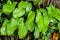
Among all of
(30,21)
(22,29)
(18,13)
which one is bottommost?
(22,29)

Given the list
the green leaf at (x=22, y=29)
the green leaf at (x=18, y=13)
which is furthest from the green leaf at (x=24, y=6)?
the green leaf at (x=22, y=29)

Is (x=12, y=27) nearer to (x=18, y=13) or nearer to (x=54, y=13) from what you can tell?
(x=18, y=13)

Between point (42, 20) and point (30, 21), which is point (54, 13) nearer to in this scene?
point (42, 20)

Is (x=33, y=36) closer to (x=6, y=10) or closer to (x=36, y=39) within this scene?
(x=36, y=39)

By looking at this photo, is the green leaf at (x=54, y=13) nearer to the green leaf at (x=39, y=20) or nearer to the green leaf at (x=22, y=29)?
the green leaf at (x=39, y=20)

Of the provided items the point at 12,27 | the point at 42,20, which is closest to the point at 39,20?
the point at 42,20

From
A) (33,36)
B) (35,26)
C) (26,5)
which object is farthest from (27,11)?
(33,36)

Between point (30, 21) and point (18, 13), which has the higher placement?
point (18, 13)

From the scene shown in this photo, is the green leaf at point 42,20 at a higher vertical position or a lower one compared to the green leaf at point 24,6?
lower

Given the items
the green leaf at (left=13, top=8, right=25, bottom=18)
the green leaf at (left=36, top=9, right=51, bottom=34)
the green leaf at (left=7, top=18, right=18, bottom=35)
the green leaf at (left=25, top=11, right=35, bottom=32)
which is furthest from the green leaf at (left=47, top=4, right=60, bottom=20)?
the green leaf at (left=7, top=18, right=18, bottom=35)

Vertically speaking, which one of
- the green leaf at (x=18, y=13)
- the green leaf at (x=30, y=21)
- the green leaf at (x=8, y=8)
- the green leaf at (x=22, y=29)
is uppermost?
the green leaf at (x=8, y=8)

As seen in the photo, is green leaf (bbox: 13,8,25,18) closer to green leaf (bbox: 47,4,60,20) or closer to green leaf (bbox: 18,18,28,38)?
green leaf (bbox: 18,18,28,38)
